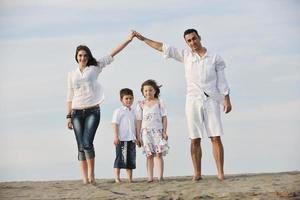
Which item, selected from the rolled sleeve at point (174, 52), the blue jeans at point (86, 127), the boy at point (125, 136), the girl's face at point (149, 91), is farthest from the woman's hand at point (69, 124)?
the rolled sleeve at point (174, 52)

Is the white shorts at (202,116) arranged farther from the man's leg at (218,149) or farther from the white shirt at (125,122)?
the white shirt at (125,122)

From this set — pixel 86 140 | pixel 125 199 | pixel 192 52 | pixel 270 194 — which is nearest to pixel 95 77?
pixel 86 140

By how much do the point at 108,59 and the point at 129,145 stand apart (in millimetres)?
1461

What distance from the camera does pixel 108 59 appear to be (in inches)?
383

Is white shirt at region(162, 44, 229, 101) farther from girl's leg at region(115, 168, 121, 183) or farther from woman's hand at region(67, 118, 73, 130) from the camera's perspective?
woman's hand at region(67, 118, 73, 130)

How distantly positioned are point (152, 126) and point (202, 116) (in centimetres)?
93

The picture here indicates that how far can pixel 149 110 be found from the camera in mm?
9703

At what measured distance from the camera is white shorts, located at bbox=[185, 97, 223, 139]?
29.9 feet

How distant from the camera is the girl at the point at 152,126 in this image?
957cm

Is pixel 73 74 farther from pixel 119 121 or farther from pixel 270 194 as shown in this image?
pixel 270 194

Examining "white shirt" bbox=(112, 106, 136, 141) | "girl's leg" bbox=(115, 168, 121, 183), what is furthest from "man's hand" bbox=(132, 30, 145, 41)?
"girl's leg" bbox=(115, 168, 121, 183)

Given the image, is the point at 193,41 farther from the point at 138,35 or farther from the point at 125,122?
the point at 125,122

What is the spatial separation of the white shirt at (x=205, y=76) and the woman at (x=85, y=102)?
144cm

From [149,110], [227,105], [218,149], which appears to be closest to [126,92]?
[149,110]
